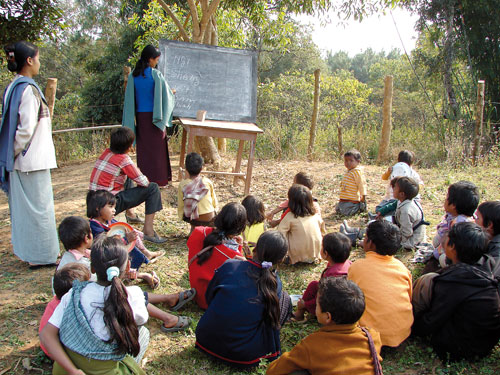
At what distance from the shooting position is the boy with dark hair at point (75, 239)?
2973mm

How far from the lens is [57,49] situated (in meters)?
21.6

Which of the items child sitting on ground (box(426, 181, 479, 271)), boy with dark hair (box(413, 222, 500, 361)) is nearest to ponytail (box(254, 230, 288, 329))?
boy with dark hair (box(413, 222, 500, 361))

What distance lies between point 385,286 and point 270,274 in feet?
2.62

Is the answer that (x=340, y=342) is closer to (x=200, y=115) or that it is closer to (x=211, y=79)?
(x=200, y=115)

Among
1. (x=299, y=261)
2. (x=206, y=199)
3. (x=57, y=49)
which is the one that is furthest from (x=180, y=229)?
(x=57, y=49)

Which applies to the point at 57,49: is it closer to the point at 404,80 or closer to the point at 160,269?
the point at 404,80

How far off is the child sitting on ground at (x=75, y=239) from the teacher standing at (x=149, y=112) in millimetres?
2168

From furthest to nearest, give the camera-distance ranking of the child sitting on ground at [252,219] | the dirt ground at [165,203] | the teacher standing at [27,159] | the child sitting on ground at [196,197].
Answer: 1. the child sitting on ground at [196,197]
2. the child sitting on ground at [252,219]
3. the teacher standing at [27,159]
4. the dirt ground at [165,203]

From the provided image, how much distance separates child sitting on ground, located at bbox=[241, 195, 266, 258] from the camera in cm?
381

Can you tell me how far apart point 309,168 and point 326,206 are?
2.25m

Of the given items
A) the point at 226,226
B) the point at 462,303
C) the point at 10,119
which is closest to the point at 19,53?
the point at 10,119

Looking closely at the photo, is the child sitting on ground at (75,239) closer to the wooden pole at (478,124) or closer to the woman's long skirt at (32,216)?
the woman's long skirt at (32,216)

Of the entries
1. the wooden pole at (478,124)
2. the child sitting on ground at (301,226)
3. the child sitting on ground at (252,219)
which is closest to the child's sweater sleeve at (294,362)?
the child sitting on ground at (252,219)

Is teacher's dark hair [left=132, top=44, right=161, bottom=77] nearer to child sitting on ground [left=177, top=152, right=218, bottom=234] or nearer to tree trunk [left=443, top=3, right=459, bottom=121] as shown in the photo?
child sitting on ground [left=177, top=152, right=218, bottom=234]
